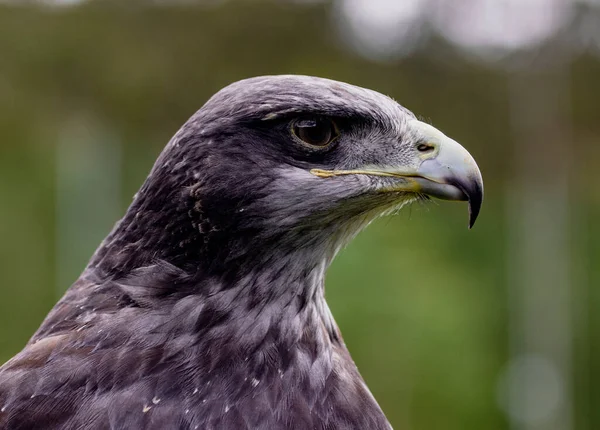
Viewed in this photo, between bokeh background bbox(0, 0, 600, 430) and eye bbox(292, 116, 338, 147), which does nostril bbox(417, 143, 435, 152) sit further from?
bokeh background bbox(0, 0, 600, 430)

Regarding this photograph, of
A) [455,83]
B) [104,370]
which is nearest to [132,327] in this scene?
[104,370]

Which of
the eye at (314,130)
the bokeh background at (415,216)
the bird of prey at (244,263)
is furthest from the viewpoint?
the bokeh background at (415,216)

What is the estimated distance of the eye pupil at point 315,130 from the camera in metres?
2.06

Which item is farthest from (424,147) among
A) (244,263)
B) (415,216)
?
(415,216)

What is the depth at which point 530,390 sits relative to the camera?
8656 mm

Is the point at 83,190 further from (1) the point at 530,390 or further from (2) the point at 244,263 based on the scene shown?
(2) the point at 244,263

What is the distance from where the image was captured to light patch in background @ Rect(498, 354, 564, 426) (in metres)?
8.52

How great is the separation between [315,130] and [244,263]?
0.40 m

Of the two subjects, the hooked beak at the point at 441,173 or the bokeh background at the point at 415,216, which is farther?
the bokeh background at the point at 415,216

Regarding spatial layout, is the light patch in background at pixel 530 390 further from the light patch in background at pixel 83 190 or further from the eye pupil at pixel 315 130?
the eye pupil at pixel 315 130

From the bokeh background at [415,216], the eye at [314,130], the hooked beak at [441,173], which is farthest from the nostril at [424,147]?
the bokeh background at [415,216]

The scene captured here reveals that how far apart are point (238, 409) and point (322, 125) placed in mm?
758

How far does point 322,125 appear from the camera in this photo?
209 cm

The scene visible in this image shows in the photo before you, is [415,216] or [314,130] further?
[415,216]
